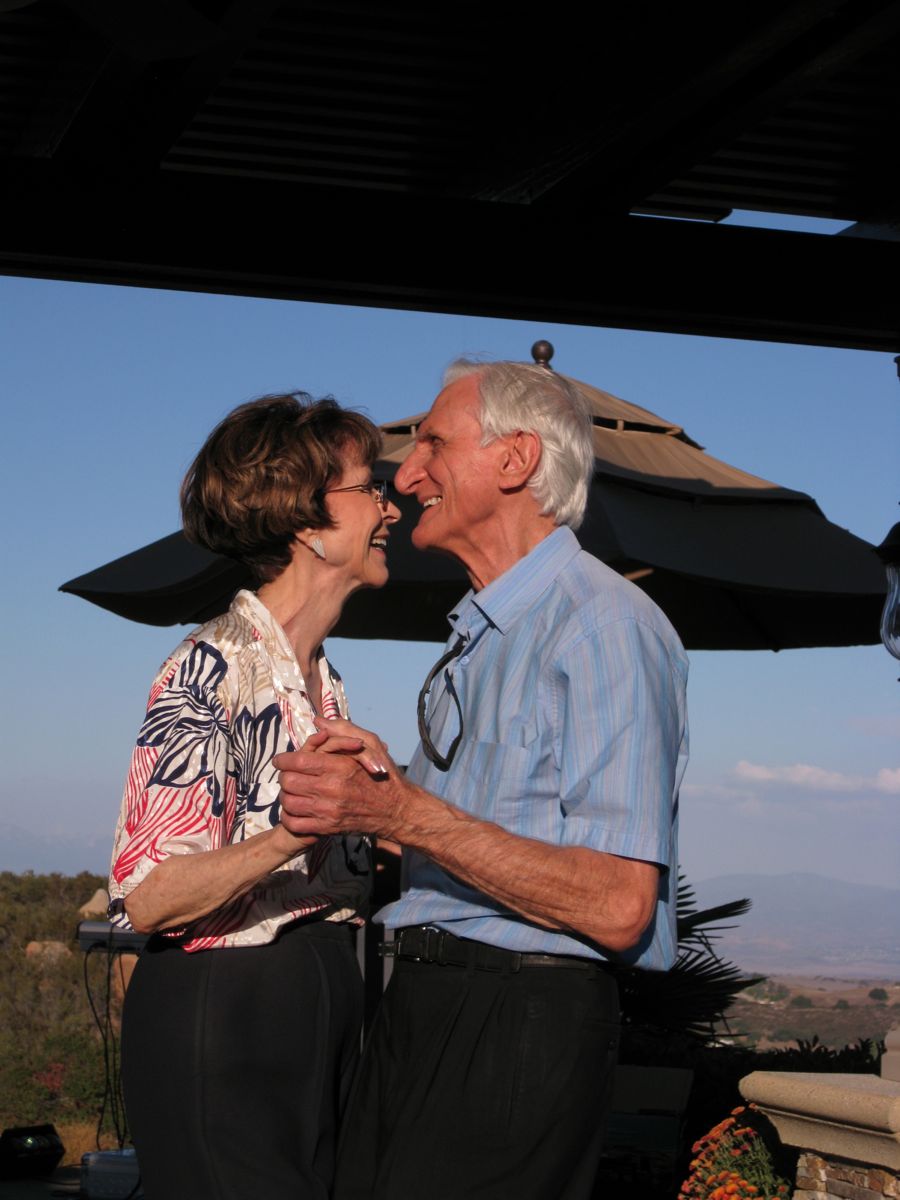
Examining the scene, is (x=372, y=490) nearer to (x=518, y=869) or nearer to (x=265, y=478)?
(x=265, y=478)

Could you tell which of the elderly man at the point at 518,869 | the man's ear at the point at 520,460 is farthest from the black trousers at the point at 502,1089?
the man's ear at the point at 520,460

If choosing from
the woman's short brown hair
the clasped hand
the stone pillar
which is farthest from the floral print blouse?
the stone pillar

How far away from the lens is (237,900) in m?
2.06

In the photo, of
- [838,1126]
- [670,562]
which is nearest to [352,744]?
[838,1126]

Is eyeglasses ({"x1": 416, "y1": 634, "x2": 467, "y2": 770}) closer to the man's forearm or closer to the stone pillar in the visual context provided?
the man's forearm

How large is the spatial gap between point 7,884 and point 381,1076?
22.1m

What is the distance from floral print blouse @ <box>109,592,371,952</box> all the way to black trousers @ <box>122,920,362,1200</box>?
51 mm

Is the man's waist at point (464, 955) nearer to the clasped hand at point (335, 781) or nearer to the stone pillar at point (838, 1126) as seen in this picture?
the clasped hand at point (335, 781)

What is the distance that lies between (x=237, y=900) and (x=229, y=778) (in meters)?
0.16

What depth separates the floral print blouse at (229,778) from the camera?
2.02m

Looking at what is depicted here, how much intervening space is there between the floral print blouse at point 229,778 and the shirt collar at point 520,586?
0.29 meters

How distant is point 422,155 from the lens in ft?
13.4

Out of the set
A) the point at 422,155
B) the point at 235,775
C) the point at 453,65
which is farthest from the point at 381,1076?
the point at 422,155

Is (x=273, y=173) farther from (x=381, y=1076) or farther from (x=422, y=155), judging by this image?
(x=381, y=1076)
